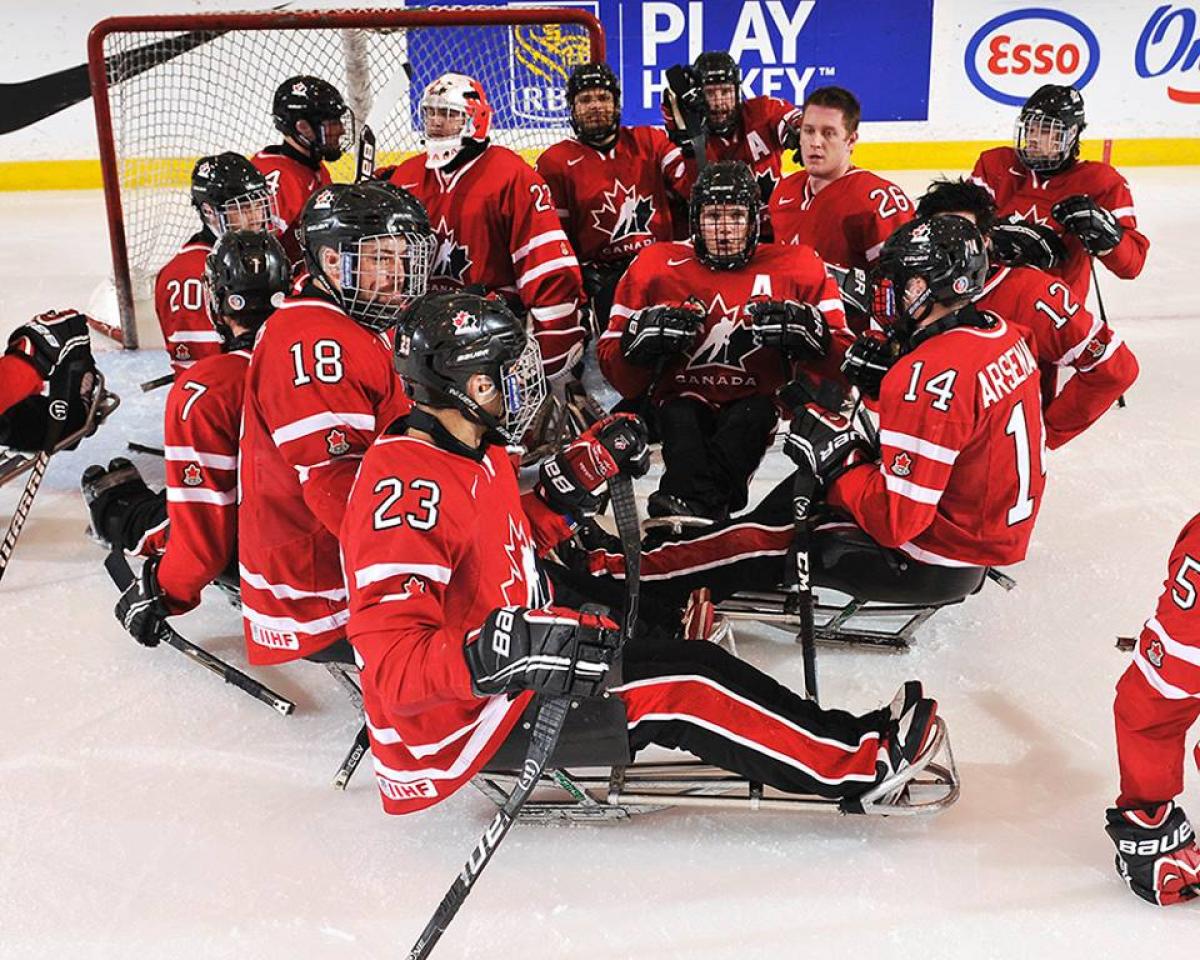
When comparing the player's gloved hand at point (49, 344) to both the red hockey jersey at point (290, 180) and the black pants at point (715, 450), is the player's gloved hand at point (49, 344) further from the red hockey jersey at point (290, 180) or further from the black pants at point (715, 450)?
the black pants at point (715, 450)

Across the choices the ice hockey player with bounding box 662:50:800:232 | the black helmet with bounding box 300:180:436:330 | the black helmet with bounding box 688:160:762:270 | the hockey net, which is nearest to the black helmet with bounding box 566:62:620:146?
the ice hockey player with bounding box 662:50:800:232

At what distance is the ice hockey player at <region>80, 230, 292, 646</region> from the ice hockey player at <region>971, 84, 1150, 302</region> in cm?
211

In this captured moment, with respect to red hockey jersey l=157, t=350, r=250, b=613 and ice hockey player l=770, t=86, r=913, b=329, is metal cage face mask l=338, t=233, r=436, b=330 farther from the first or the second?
ice hockey player l=770, t=86, r=913, b=329

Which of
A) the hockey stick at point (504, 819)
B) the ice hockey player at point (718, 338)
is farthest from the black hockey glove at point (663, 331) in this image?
the hockey stick at point (504, 819)

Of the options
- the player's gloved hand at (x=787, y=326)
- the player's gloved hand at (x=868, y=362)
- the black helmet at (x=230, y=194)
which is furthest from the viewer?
the black helmet at (x=230, y=194)

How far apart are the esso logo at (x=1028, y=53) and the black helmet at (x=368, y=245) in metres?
6.38

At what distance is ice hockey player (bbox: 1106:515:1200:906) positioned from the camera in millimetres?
1970

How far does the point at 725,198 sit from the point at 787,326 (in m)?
0.37

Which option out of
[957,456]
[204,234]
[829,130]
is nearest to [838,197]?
[829,130]

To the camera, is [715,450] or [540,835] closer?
[540,835]

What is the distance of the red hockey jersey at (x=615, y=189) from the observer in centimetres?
433

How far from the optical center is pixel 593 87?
4234 millimetres

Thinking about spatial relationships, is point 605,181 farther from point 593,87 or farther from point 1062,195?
point 1062,195

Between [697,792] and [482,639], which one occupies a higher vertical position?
[482,639]
